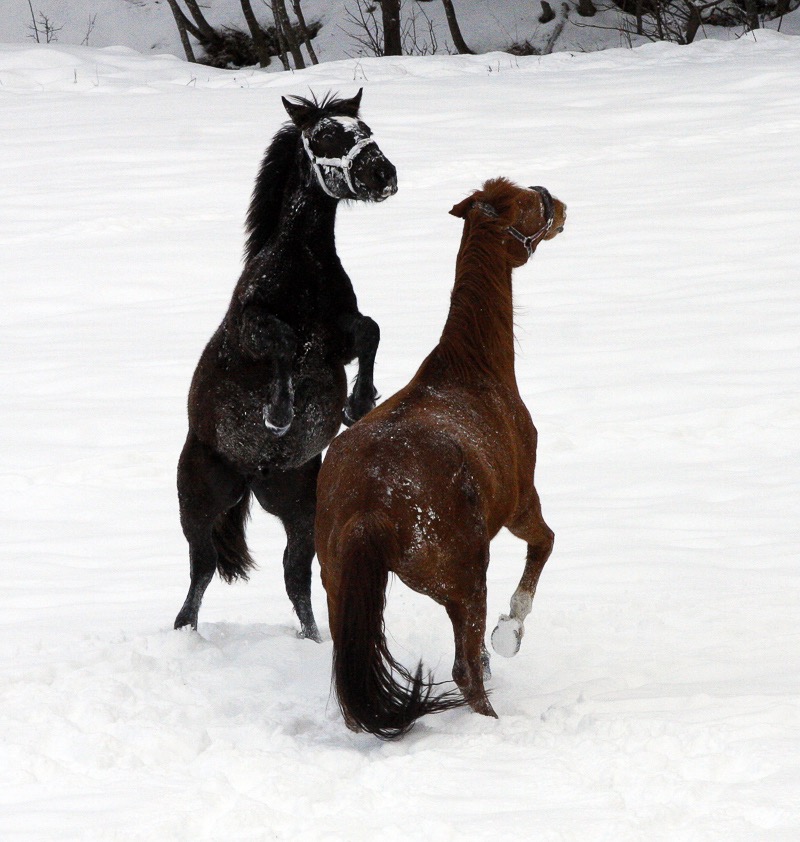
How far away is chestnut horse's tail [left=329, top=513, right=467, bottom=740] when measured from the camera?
324 centimetres

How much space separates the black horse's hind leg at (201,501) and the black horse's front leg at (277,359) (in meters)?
0.41

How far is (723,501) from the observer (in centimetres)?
596

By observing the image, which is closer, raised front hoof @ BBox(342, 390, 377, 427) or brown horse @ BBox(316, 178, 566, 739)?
brown horse @ BBox(316, 178, 566, 739)

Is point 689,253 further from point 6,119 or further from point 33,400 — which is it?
point 6,119

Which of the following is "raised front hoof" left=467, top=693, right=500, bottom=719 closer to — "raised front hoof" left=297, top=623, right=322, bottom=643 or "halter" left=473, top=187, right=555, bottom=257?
"raised front hoof" left=297, top=623, right=322, bottom=643

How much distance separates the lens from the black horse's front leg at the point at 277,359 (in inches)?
158

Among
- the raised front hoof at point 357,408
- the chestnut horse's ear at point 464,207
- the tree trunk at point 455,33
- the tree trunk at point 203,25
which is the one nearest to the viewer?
the chestnut horse's ear at point 464,207

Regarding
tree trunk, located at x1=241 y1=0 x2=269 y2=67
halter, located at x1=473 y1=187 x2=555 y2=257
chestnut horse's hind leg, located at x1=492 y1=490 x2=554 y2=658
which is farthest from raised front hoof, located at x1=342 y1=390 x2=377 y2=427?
tree trunk, located at x1=241 y1=0 x2=269 y2=67

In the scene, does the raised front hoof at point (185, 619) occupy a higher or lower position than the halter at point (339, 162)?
lower

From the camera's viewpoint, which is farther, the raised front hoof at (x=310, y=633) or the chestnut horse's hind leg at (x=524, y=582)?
the raised front hoof at (x=310, y=633)

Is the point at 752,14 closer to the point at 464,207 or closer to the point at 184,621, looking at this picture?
the point at 464,207

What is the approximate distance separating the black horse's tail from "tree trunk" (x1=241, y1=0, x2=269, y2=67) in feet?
69.7

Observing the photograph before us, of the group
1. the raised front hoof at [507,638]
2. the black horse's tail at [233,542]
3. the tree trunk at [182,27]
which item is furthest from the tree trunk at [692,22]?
the raised front hoof at [507,638]

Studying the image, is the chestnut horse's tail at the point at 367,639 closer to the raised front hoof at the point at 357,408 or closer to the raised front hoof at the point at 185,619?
the raised front hoof at the point at 357,408
